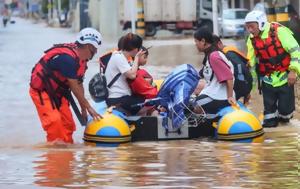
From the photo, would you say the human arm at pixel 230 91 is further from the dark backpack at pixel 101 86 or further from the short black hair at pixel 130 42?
the dark backpack at pixel 101 86

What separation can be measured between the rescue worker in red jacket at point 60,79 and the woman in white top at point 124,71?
340mm

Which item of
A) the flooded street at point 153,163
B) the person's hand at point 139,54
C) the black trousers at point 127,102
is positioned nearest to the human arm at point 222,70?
the flooded street at point 153,163

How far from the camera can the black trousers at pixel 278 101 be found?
1210cm

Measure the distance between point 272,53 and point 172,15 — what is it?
36781 mm

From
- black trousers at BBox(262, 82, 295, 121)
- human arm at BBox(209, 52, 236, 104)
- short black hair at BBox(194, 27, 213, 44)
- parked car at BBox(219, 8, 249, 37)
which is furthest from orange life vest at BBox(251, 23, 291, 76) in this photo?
parked car at BBox(219, 8, 249, 37)

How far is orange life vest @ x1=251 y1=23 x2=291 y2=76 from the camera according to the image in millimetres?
11875

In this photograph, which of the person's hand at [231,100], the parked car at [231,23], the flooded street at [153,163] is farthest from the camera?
the parked car at [231,23]

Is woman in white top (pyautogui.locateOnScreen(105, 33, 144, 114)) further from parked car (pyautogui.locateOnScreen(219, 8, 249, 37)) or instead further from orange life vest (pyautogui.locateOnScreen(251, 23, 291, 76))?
parked car (pyautogui.locateOnScreen(219, 8, 249, 37))

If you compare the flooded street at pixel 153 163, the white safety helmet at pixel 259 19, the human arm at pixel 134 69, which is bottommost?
the flooded street at pixel 153 163

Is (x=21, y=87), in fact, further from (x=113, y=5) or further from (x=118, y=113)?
(x=113, y=5)

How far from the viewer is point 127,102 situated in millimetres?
11305

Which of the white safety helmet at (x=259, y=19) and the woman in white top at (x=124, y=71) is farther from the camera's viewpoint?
the white safety helmet at (x=259, y=19)

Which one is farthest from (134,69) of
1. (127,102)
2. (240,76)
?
(240,76)

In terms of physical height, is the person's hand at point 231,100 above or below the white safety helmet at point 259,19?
below
